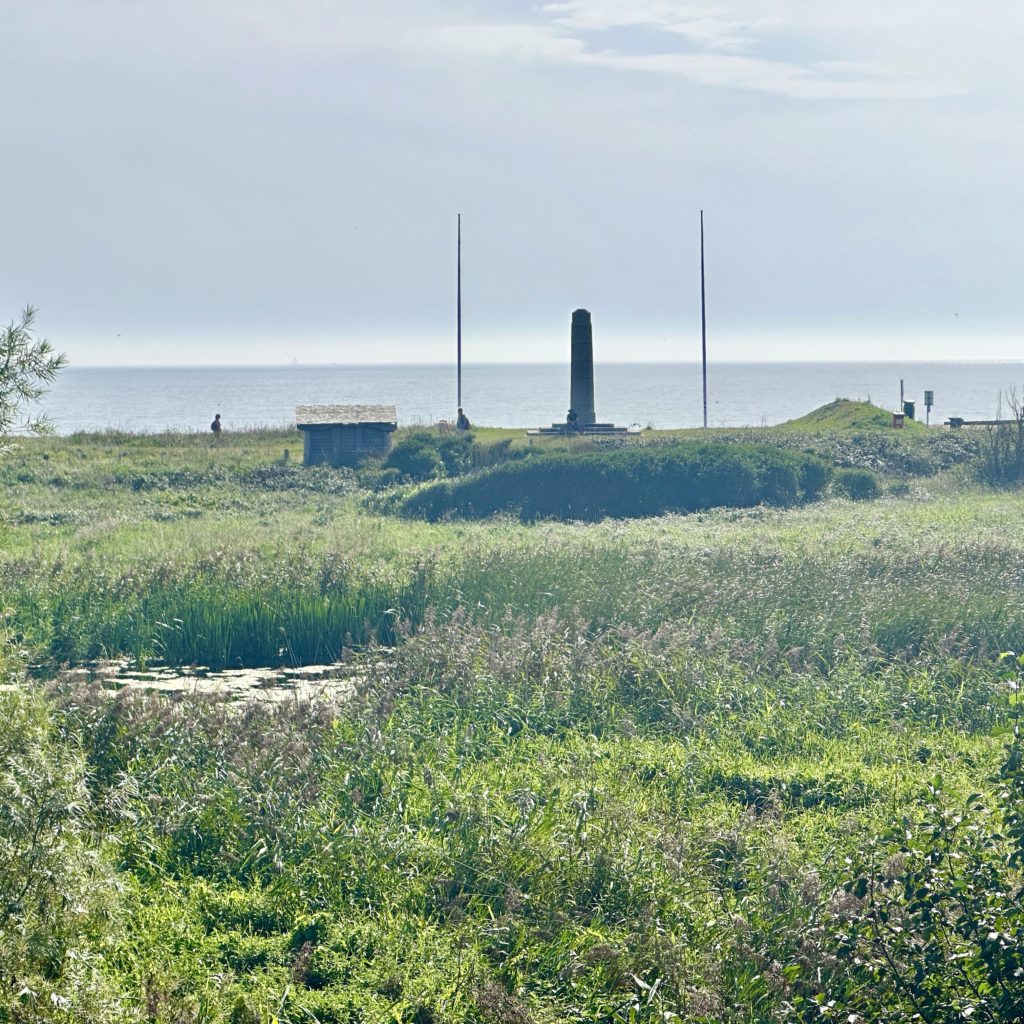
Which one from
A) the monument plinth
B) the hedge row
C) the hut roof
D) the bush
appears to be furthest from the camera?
the monument plinth

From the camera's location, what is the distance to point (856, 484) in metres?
35.8

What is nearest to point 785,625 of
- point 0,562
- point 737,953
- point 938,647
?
point 938,647

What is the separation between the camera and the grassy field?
748 cm

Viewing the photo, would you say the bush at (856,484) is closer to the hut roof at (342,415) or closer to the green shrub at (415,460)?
the green shrub at (415,460)

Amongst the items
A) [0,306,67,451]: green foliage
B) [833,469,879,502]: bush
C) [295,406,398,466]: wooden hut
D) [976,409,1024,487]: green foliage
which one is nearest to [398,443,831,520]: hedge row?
[833,469,879,502]: bush

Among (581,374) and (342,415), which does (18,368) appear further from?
(581,374)

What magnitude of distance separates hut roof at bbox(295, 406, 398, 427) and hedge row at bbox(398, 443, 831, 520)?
7583 millimetres

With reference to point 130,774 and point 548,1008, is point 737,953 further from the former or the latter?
point 130,774

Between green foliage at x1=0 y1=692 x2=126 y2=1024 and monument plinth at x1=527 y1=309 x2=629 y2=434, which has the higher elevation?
monument plinth at x1=527 y1=309 x2=629 y2=434

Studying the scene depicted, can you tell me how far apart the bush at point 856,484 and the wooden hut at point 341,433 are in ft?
47.1

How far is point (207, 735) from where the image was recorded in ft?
40.5

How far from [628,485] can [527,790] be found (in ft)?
78.6

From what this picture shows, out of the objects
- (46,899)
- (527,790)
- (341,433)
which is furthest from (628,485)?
(46,899)

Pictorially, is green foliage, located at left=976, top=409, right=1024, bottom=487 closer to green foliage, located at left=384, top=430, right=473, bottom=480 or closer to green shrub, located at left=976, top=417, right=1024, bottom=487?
green shrub, located at left=976, top=417, right=1024, bottom=487
